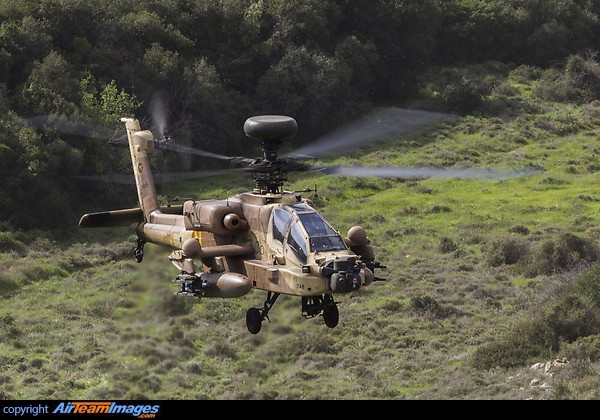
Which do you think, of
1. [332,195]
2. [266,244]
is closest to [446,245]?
[332,195]

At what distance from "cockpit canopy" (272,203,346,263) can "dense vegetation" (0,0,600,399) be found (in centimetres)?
605

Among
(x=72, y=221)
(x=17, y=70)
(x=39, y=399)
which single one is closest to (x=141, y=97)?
(x=17, y=70)

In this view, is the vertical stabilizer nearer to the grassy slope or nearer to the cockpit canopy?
the grassy slope

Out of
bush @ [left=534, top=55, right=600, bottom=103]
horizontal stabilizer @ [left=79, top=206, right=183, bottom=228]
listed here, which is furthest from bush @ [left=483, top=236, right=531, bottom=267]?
bush @ [left=534, top=55, right=600, bottom=103]

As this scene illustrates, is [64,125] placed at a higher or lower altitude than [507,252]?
higher

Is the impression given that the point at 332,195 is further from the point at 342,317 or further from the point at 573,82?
the point at 573,82

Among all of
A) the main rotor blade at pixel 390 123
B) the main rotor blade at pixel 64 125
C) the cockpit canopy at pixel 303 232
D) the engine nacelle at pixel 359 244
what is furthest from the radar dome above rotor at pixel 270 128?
the main rotor blade at pixel 390 123

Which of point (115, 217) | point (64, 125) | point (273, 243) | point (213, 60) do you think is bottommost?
point (64, 125)

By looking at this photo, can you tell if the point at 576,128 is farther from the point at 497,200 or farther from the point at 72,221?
the point at 72,221

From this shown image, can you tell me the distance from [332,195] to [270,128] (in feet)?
112

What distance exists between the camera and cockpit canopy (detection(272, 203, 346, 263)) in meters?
29.1

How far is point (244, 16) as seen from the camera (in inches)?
3147

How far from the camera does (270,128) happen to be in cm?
2911

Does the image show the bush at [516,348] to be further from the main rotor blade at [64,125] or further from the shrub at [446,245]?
the main rotor blade at [64,125]
